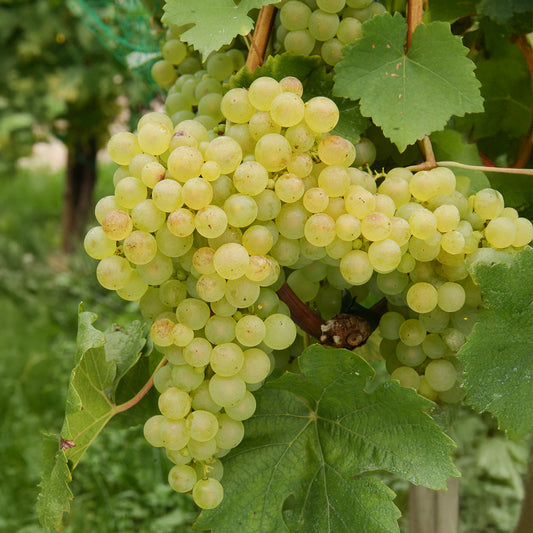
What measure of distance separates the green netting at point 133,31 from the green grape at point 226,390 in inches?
22.1

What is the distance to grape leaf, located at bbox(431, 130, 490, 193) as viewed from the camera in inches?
26.1

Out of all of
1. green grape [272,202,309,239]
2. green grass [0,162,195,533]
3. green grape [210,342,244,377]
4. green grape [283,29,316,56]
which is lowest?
green grass [0,162,195,533]

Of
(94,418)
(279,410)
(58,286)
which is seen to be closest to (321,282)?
(279,410)

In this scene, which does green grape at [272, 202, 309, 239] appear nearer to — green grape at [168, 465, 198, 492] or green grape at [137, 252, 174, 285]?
green grape at [137, 252, 174, 285]

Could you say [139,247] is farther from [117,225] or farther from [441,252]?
[441,252]

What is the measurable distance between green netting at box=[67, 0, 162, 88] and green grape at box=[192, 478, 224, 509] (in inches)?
24.4

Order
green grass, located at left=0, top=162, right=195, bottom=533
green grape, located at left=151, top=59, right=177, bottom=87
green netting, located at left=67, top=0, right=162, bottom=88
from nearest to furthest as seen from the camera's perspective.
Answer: green grape, located at left=151, top=59, right=177, bottom=87 < green netting, located at left=67, top=0, right=162, bottom=88 < green grass, located at left=0, top=162, right=195, bottom=533

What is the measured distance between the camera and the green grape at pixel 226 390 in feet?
1.77

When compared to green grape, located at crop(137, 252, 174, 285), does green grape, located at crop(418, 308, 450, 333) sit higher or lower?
lower

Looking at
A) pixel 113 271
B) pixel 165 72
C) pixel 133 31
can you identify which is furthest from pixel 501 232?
pixel 133 31

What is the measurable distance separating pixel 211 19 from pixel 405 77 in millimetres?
188

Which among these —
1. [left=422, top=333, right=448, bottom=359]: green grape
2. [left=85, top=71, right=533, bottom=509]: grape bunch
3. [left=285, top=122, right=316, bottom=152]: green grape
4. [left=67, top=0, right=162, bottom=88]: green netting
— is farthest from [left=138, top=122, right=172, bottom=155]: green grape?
[left=67, top=0, right=162, bottom=88]: green netting

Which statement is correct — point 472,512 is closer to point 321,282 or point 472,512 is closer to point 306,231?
point 321,282

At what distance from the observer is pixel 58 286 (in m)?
3.69
